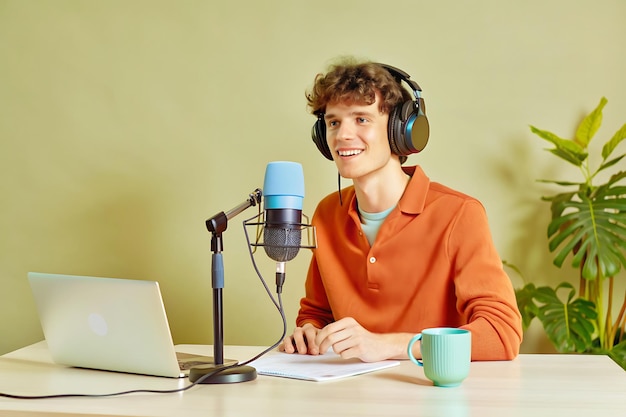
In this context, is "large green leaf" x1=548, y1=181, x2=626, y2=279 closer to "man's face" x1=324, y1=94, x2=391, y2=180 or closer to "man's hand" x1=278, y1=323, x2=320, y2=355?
"man's face" x1=324, y1=94, x2=391, y2=180

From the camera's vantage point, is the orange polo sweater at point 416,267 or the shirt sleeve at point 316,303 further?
the shirt sleeve at point 316,303

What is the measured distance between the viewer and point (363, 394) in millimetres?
1330

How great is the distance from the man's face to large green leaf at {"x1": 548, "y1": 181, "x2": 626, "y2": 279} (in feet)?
2.56

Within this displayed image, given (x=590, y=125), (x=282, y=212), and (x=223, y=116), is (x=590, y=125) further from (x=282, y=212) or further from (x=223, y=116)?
(x=282, y=212)

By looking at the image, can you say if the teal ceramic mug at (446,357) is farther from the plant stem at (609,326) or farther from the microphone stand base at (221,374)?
the plant stem at (609,326)

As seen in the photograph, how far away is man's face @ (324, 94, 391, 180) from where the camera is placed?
79.0 inches

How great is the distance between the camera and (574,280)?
8.60 feet

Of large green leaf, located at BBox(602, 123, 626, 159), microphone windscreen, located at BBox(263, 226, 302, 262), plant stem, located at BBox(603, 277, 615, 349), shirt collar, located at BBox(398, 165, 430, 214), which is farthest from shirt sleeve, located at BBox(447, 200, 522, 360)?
plant stem, located at BBox(603, 277, 615, 349)

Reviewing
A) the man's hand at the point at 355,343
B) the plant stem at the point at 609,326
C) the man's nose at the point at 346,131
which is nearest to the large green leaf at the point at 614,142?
the plant stem at the point at 609,326

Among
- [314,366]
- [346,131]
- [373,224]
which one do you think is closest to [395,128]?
[346,131]

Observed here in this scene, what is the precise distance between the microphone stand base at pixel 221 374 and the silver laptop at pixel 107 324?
48 mm

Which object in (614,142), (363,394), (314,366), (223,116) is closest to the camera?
(363,394)

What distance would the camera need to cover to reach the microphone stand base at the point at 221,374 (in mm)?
1444

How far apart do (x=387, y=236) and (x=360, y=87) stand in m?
0.42
